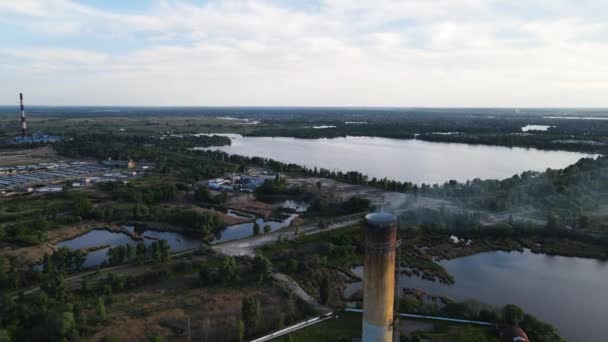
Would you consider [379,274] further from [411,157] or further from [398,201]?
[411,157]

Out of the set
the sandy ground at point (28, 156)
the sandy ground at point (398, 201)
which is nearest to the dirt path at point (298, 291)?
the sandy ground at point (398, 201)

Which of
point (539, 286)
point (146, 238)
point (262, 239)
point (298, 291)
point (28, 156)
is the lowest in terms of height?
point (539, 286)

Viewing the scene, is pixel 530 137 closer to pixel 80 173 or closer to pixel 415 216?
pixel 415 216

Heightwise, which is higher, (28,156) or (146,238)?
(28,156)

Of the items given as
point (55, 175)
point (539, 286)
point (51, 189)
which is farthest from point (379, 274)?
point (55, 175)

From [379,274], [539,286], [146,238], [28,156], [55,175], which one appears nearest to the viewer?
[379,274]

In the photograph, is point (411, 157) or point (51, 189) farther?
point (411, 157)

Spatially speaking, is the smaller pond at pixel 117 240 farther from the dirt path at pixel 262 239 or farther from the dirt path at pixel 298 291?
the dirt path at pixel 298 291

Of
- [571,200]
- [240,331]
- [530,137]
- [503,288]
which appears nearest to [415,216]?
[503,288]
